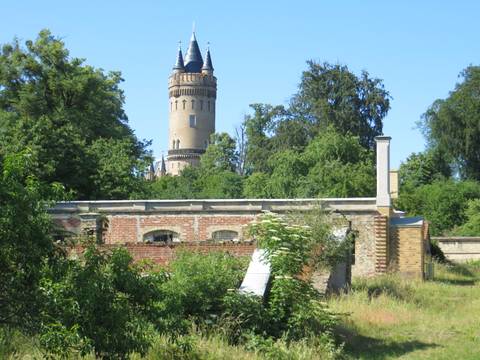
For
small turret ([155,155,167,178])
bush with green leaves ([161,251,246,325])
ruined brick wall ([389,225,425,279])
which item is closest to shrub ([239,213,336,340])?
bush with green leaves ([161,251,246,325])

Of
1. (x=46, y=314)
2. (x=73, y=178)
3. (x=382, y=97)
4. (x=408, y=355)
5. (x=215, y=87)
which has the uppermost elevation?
(x=215, y=87)

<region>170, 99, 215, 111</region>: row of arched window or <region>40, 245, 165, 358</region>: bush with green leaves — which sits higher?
<region>170, 99, 215, 111</region>: row of arched window

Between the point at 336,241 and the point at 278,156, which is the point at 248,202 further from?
the point at 278,156

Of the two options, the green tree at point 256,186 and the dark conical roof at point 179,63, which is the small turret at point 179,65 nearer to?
the dark conical roof at point 179,63

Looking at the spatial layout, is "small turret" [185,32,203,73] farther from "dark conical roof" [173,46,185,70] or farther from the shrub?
the shrub

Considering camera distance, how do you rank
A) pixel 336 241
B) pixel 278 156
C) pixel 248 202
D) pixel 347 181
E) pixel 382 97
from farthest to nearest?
pixel 382 97
pixel 278 156
pixel 347 181
pixel 248 202
pixel 336 241

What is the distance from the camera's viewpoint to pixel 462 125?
6825 cm

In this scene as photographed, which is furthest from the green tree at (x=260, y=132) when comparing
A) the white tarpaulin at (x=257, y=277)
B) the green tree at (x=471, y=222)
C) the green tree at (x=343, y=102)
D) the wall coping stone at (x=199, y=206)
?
the white tarpaulin at (x=257, y=277)

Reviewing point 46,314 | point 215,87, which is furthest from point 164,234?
point 215,87

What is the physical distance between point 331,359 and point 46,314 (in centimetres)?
535

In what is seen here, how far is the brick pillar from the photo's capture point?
27703 mm

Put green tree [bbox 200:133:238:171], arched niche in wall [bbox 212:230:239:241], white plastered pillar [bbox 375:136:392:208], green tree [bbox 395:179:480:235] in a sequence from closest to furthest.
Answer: white plastered pillar [bbox 375:136:392:208] → arched niche in wall [bbox 212:230:239:241] → green tree [bbox 395:179:480:235] → green tree [bbox 200:133:238:171]

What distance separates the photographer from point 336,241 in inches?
811

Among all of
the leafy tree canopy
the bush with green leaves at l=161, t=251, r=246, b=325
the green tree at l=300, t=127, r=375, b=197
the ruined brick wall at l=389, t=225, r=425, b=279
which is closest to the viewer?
the bush with green leaves at l=161, t=251, r=246, b=325
